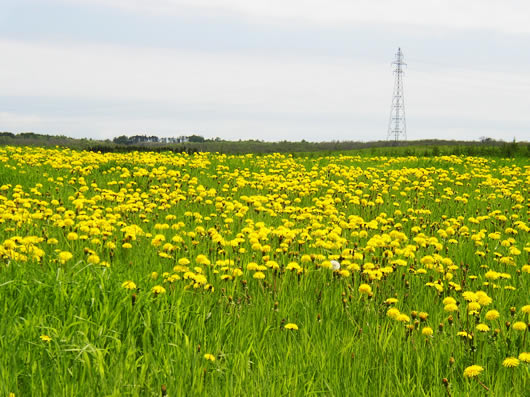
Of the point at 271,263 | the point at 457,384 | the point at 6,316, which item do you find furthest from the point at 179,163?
the point at 457,384

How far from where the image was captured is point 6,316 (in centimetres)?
371

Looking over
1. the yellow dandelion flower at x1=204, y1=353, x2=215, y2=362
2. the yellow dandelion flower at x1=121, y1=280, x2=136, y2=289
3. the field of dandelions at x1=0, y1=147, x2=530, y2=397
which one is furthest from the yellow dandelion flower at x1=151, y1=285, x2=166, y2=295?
the yellow dandelion flower at x1=204, y1=353, x2=215, y2=362

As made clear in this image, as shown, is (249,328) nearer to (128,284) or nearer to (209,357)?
(209,357)

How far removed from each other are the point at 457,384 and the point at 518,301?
7.82ft

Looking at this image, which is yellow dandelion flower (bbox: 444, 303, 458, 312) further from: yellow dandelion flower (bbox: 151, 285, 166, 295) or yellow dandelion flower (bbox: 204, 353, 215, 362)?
yellow dandelion flower (bbox: 151, 285, 166, 295)

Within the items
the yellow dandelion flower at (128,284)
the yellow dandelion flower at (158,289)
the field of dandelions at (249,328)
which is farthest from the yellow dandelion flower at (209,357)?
the yellow dandelion flower at (128,284)

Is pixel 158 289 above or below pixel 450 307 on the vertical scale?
above

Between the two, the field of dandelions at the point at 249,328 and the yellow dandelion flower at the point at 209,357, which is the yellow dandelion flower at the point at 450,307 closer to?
the field of dandelions at the point at 249,328

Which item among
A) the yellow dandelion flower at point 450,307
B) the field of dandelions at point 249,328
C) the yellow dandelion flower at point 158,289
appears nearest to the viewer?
the field of dandelions at point 249,328

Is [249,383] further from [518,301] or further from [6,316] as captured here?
[518,301]

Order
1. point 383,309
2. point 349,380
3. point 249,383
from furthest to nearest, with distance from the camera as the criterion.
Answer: point 383,309
point 349,380
point 249,383

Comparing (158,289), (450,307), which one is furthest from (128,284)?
(450,307)

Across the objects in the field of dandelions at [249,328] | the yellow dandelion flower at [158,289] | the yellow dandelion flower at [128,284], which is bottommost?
the field of dandelions at [249,328]

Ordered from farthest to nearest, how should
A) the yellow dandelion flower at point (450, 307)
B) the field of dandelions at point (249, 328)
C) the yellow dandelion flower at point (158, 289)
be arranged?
the yellow dandelion flower at point (450, 307) → the yellow dandelion flower at point (158, 289) → the field of dandelions at point (249, 328)
